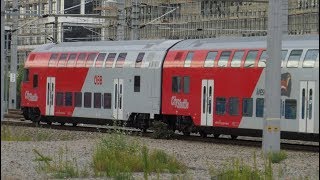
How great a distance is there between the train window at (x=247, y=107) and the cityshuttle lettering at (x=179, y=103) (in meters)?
2.36

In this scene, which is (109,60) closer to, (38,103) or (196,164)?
(38,103)

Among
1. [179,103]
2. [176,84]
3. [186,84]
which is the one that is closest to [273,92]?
[186,84]

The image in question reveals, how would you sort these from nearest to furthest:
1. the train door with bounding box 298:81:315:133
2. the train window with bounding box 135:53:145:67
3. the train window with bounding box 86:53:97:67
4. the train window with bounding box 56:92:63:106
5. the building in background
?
the train door with bounding box 298:81:315:133, the train window with bounding box 135:53:145:67, the train window with bounding box 86:53:97:67, the train window with bounding box 56:92:63:106, the building in background

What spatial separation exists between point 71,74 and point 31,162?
14.6 metres

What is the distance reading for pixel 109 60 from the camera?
3053 centimetres

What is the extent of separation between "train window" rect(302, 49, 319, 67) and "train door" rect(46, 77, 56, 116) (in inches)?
491

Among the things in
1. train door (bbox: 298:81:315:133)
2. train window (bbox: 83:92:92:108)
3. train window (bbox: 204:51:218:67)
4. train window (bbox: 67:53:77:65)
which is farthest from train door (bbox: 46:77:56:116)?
train door (bbox: 298:81:315:133)

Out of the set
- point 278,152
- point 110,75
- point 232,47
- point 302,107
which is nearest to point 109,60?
point 110,75

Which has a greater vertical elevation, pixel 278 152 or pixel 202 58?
pixel 202 58

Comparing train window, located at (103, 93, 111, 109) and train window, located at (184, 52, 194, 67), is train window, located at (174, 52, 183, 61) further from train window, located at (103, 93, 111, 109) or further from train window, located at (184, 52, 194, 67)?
train window, located at (103, 93, 111, 109)

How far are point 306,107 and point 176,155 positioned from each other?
4.58 m

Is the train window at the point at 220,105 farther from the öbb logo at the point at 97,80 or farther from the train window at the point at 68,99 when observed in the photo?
the train window at the point at 68,99

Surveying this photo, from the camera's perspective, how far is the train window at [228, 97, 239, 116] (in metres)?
25.2

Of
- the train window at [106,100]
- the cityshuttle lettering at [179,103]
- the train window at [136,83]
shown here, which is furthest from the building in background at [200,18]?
the cityshuttle lettering at [179,103]
